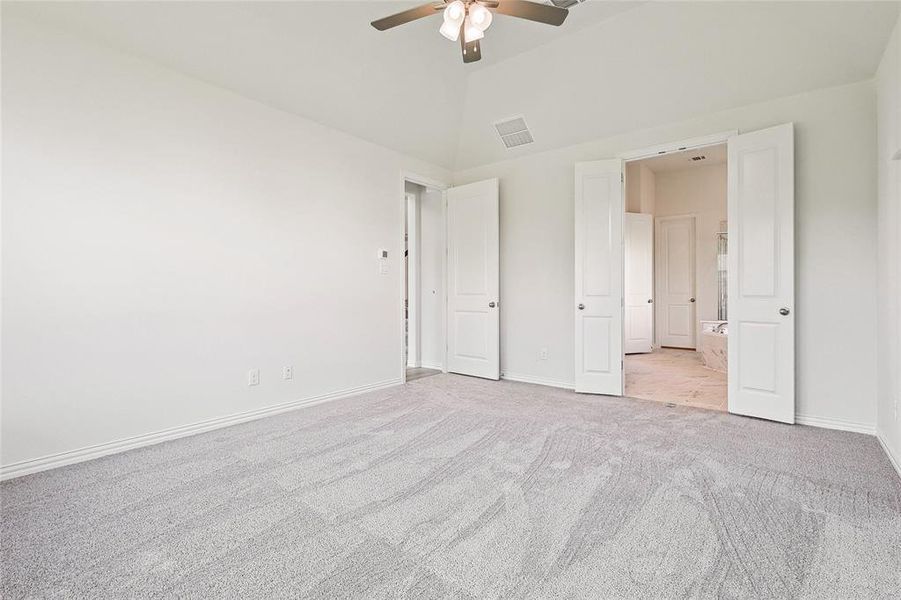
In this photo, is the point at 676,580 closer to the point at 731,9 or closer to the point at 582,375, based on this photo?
the point at 582,375

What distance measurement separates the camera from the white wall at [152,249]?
2336 millimetres

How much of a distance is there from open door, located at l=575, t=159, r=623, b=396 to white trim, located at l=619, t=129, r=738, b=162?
0.53 feet

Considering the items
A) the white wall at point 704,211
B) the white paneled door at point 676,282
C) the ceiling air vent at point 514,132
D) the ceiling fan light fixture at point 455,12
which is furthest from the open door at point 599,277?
the white paneled door at point 676,282

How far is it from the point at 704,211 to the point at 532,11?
6613 mm

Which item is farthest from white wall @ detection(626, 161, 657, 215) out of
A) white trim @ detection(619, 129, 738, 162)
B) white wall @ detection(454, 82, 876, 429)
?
white wall @ detection(454, 82, 876, 429)

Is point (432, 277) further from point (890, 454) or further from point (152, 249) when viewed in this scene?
point (890, 454)

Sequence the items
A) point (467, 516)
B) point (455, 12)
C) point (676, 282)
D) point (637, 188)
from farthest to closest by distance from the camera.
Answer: point (676, 282), point (637, 188), point (455, 12), point (467, 516)

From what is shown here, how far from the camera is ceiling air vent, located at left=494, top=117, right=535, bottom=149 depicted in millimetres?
4328

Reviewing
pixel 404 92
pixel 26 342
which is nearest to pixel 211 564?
pixel 26 342

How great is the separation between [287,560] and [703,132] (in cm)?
437

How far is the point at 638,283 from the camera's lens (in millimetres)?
7172

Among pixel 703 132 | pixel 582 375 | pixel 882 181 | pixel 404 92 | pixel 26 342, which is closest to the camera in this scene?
pixel 26 342

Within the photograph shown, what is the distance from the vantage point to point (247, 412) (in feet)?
10.9

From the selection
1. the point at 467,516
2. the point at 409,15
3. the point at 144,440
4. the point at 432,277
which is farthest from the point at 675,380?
the point at 144,440
